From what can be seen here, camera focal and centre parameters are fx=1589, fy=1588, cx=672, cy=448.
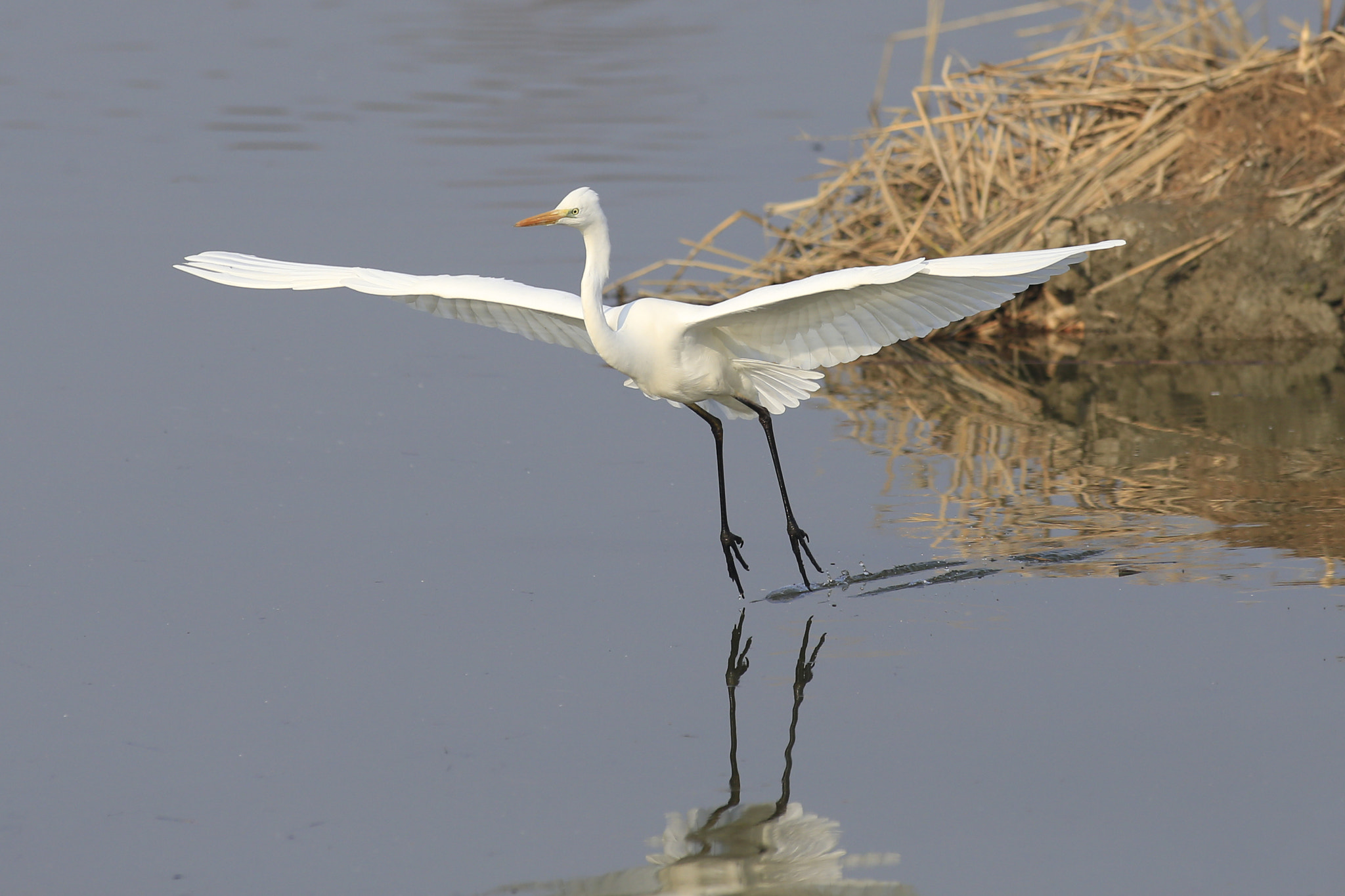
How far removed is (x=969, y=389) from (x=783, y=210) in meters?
2.45

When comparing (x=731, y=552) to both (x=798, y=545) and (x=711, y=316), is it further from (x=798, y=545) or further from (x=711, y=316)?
(x=711, y=316)

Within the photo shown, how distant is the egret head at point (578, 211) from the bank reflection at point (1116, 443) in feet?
6.23

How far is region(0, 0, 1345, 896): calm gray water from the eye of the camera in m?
4.29

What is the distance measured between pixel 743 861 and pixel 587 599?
198 cm

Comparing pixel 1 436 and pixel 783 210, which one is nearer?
pixel 1 436

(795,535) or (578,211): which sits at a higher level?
(578,211)

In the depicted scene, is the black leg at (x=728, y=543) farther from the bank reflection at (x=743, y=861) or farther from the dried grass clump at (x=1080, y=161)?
the dried grass clump at (x=1080, y=161)

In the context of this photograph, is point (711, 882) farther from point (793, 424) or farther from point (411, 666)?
point (793, 424)

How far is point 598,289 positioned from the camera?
6.16 meters

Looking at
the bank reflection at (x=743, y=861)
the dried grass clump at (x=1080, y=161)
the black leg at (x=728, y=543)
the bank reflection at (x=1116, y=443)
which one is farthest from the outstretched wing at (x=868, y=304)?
the dried grass clump at (x=1080, y=161)

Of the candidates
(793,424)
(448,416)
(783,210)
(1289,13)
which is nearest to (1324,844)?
(793,424)

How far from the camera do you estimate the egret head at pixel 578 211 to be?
613 cm

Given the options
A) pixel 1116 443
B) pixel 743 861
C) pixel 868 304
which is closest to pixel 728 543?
pixel 868 304

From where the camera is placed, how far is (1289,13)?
17.7 metres
